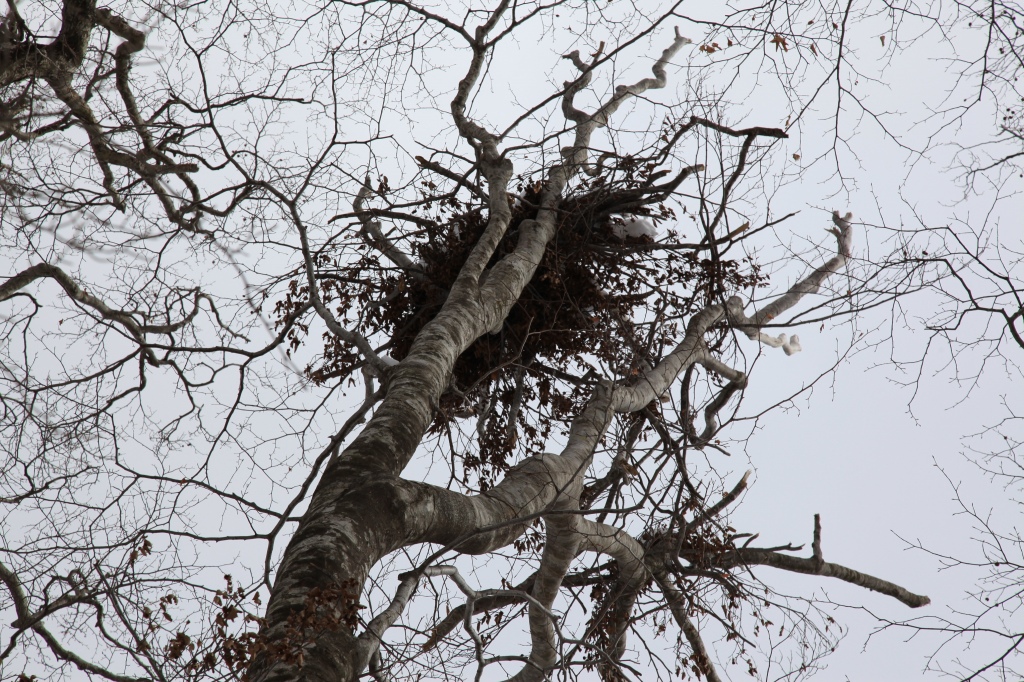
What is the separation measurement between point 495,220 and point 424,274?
851mm

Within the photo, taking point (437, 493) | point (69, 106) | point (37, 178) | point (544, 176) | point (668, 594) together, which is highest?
point (544, 176)

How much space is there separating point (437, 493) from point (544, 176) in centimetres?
318

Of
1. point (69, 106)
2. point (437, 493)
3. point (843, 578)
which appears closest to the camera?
point (437, 493)

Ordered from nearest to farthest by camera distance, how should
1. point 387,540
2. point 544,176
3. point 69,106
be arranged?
point 387,540
point 69,106
point 544,176

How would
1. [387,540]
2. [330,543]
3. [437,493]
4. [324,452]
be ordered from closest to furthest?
[330,543] → [387,540] → [437,493] → [324,452]

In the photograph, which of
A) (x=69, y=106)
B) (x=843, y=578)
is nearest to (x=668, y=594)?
(x=843, y=578)

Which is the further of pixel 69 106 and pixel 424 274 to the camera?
pixel 424 274

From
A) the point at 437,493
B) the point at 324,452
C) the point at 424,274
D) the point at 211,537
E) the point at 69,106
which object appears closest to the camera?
the point at 437,493

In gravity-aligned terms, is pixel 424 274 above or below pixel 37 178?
above

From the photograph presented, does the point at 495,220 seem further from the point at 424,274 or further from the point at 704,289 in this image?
the point at 704,289

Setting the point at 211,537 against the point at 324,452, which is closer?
the point at 211,537

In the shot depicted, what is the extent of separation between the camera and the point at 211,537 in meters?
3.10

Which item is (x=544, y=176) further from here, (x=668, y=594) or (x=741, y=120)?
(x=668, y=594)

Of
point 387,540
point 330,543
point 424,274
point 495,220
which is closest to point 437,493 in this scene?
point 387,540
